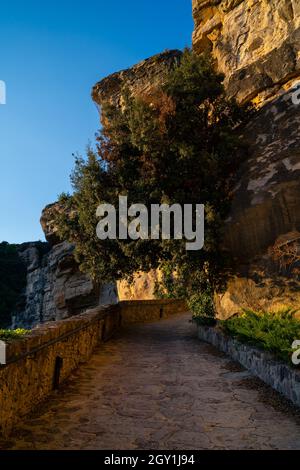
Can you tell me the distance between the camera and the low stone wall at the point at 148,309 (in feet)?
69.1

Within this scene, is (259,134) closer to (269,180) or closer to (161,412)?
(269,180)

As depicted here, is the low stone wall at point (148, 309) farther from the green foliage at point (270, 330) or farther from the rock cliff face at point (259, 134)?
the green foliage at point (270, 330)

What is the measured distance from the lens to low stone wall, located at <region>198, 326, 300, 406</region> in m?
5.73

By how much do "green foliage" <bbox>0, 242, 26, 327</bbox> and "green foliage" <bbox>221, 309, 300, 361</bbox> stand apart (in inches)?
1669

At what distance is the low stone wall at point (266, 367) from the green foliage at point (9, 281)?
42.7m

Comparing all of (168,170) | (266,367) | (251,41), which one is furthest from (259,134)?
(266,367)

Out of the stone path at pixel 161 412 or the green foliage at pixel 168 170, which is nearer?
the stone path at pixel 161 412

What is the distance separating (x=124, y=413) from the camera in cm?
575

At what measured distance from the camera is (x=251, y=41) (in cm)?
2084

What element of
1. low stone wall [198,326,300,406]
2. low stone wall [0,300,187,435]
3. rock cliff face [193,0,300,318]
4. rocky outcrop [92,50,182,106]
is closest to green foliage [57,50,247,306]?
rock cliff face [193,0,300,318]

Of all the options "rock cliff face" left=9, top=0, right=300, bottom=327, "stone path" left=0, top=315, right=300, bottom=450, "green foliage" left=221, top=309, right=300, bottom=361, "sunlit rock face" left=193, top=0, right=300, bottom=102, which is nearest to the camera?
"stone path" left=0, top=315, right=300, bottom=450

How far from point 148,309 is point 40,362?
56.0 ft

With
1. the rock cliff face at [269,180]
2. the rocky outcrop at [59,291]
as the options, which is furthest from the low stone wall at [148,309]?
the rocky outcrop at [59,291]

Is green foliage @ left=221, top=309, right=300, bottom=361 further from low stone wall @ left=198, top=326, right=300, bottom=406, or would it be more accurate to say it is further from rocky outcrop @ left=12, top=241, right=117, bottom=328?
rocky outcrop @ left=12, top=241, right=117, bottom=328
